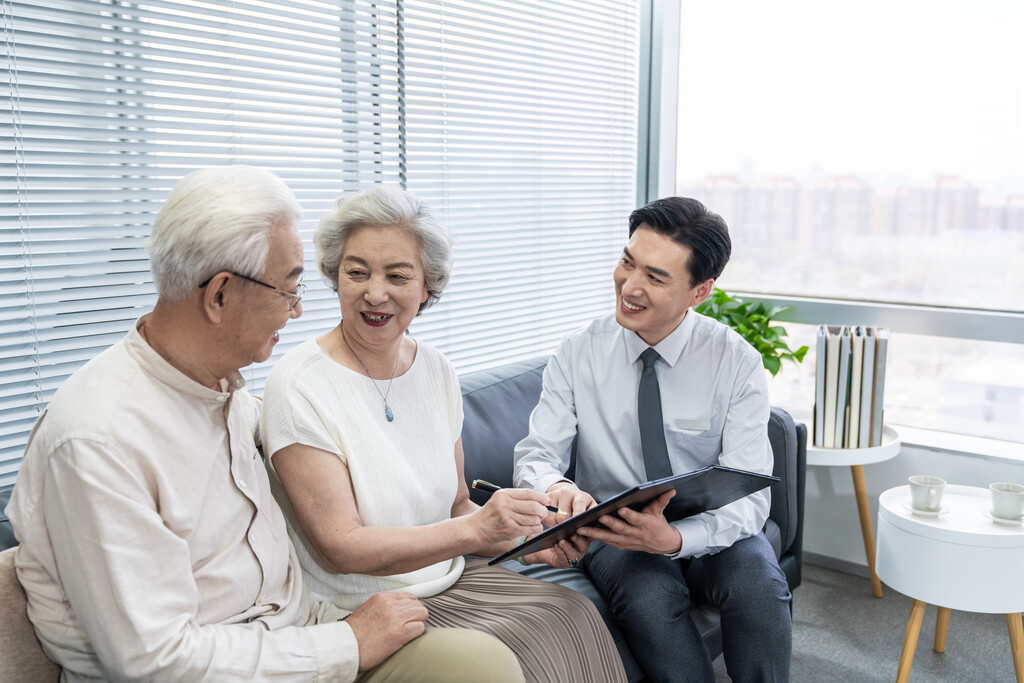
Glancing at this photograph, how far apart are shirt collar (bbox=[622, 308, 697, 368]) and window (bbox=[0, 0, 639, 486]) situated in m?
0.82

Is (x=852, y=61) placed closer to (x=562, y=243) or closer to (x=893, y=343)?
(x=893, y=343)

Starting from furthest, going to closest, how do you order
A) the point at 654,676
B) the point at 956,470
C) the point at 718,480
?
the point at 956,470
the point at 654,676
the point at 718,480

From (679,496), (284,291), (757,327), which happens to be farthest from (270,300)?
(757,327)

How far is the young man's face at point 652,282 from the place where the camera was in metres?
2.00

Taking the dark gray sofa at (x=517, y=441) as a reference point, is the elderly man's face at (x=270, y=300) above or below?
above

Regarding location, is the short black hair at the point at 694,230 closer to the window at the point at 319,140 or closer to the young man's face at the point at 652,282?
the young man's face at the point at 652,282

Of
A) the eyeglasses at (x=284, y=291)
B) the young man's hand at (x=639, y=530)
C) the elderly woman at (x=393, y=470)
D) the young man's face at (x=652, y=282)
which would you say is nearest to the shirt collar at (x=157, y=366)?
the eyeglasses at (x=284, y=291)

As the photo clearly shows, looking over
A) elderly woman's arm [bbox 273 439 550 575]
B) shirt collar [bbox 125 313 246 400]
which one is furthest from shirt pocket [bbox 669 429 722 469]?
shirt collar [bbox 125 313 246 400]

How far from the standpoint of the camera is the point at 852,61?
3119mm

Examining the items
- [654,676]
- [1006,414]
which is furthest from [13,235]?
[1006,414]

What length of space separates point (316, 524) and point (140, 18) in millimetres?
A: 1268

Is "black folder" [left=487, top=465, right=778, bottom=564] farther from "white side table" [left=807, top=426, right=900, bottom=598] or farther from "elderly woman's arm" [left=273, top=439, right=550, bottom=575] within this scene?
"white side table" [left=807, top=426, right=900, bottom=598]

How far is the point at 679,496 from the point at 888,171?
205cm

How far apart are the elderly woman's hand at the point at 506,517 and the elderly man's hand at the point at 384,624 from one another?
173mm
